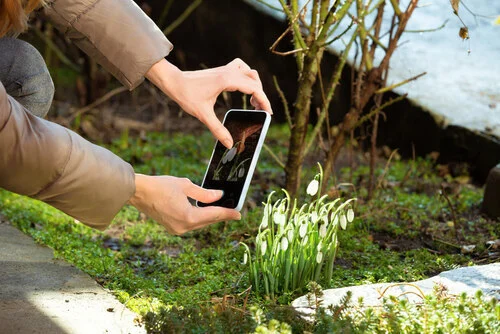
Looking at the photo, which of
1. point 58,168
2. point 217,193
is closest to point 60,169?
point 58,168

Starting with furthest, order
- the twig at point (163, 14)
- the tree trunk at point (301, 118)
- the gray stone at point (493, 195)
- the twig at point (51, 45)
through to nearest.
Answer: the twig at point (163, 14) → the twig at point (51, 45) → the gray stone at point (493, 195) → the tree trunk at point (301, 118)

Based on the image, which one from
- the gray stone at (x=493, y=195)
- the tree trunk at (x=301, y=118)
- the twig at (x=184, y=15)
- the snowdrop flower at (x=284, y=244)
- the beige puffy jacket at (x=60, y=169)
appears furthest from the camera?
the twig at (x=184, y=15)

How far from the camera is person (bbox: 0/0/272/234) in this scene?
7.48ft

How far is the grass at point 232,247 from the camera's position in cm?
297

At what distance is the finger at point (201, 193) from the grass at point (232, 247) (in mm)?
331

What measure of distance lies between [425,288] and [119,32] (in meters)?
1.39

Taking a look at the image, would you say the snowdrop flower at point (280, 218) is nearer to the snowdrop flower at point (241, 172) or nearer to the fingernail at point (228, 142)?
the snowdrop flower at point (241, 172)

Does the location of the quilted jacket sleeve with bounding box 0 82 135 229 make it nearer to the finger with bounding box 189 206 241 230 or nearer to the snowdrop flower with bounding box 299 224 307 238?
the finger with bounding box 189 206 241 230

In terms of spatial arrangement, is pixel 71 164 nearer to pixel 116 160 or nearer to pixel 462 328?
pixel 116 160

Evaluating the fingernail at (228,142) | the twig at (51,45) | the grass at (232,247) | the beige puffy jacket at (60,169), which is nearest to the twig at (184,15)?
the twig at (51,45)

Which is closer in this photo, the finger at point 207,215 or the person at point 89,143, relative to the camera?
the person at point 89,143

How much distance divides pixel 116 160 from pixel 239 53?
446 cm

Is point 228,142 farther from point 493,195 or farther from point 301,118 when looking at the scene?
point 493,195

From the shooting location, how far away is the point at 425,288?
2.78 metres
